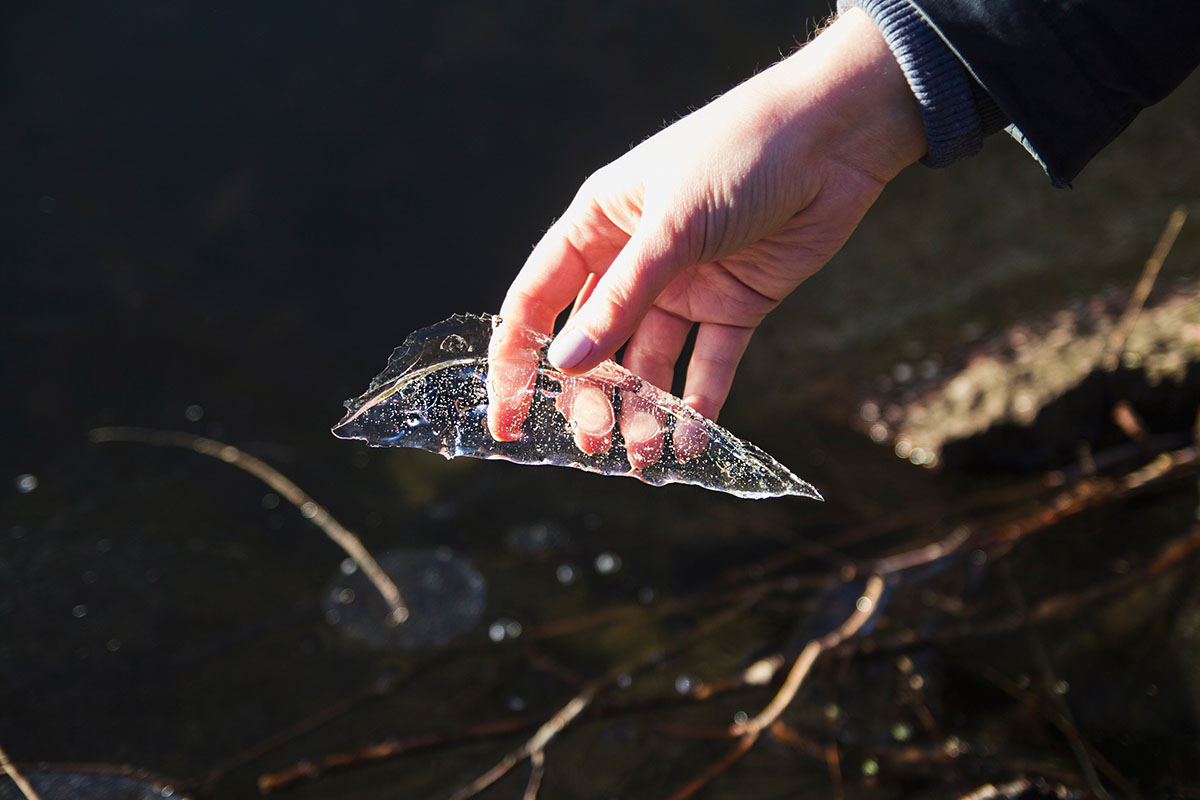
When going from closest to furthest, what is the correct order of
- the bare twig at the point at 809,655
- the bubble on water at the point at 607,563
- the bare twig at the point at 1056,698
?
the bare twig at the point at 1056,698, the bare twig at the point at 809,655, the bubble on water at the point at 607,563

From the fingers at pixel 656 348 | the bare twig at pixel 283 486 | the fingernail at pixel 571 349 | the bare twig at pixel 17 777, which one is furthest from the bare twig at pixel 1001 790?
the bare twig at pixel 17 777

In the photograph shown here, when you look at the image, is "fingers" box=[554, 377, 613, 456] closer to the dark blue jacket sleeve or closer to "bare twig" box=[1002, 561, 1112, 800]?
the dark blue jacket sleeve

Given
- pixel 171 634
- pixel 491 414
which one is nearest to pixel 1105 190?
pixel 491 414

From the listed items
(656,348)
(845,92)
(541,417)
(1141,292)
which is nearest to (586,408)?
(541,417)

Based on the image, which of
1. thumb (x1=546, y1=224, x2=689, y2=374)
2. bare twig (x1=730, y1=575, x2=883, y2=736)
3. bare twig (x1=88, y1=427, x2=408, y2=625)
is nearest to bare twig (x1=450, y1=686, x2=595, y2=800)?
bare twig (x1=730, y1=575, x2=883, y2=736)

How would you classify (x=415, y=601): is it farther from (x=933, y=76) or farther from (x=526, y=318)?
(x=933, y=76)

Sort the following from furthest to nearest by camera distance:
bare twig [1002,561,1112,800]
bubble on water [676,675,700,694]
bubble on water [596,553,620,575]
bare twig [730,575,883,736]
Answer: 1. bubble on water [596,553,620,575]
2. bubble on water [676,675,700,694]
3. bare twig [730,575,883,736]
4. bare twig [1002,561,1112,800]

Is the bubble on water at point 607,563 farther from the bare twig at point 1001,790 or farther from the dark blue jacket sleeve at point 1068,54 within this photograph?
the dark blue jacket sleeve at point 1068,54
